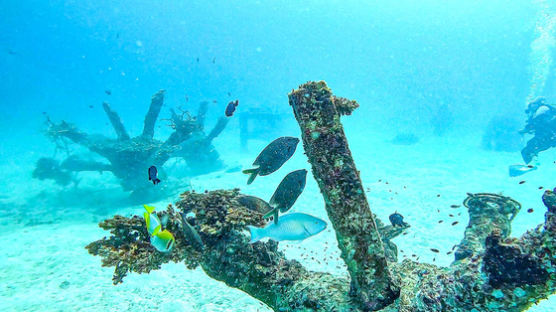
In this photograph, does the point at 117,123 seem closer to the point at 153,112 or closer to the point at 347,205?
the point at 153,112

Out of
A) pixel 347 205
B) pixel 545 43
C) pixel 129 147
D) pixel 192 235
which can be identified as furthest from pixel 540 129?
pixel 545 43

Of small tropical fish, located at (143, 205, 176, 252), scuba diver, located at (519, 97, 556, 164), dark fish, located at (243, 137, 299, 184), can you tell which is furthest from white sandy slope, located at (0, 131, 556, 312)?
dark fish, located at (243, 137, 299, 184)

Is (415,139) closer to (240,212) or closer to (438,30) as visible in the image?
(240,212)

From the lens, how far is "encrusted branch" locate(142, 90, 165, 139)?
13.9 meters

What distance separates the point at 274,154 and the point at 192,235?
4.90ft

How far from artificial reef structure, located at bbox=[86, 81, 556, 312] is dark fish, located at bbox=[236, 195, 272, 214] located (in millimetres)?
20

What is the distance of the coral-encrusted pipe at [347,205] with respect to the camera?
2.56 metres

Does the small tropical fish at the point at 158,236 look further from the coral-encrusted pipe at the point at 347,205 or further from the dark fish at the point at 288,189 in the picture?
the coral-encrusted pipe at the point at 347,205

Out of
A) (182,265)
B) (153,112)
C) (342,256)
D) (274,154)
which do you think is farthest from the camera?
(153,112)

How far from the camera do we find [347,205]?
8.43 ft

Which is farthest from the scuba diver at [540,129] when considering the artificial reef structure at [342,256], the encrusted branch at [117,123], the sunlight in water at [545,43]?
the sunlight in water at [545,43]

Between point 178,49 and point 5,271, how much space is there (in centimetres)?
19079

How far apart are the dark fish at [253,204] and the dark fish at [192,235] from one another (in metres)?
0.83

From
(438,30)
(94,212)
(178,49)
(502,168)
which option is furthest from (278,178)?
(178,49)
